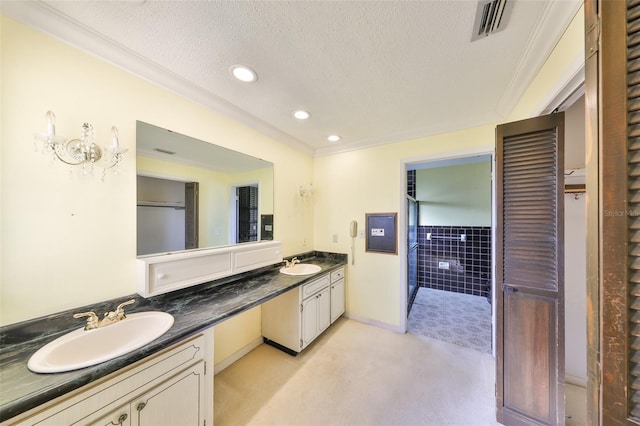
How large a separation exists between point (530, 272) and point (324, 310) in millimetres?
1970

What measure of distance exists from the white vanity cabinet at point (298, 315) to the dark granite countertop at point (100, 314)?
11.1 inches

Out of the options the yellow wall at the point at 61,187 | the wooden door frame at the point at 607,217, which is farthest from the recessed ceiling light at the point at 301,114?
the wooden door frame at the point at 607,217

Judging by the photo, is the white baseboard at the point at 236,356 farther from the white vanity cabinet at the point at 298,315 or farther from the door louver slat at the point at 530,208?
the door louver slat at the point at 530,208

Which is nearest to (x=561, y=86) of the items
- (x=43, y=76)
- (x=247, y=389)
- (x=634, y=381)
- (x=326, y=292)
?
(x=634, y=381)

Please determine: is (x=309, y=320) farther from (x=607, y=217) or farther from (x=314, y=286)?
(x=607, y=217)

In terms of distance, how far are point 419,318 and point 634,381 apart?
288 cm

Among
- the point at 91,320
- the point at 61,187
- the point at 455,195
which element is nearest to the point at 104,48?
the point at 61,187

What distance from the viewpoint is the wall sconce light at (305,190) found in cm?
302

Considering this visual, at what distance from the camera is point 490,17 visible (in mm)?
1115

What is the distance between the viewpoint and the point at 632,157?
0.53 metres

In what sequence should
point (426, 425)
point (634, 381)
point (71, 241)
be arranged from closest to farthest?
A: point (634, 381)
point (71, 241)
point (426, 425)

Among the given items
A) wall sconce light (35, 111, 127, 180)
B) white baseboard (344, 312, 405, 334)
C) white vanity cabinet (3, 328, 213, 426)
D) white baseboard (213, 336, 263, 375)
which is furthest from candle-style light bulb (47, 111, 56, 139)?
white baseboard (344, 312, 405, 334)

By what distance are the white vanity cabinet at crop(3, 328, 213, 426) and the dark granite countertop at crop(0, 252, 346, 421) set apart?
8 cm

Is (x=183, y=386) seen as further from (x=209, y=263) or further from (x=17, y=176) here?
(x=17, y=176)
